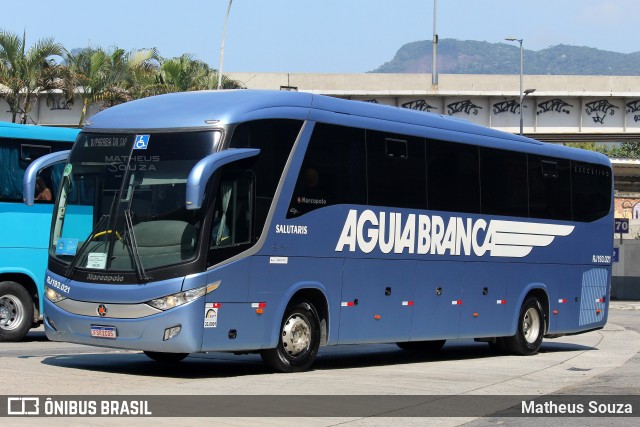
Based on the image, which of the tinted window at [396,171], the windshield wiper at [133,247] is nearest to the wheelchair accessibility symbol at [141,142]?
the windshield wiper at [133,247]

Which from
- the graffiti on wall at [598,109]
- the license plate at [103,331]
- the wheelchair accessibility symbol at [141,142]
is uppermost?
the graffiti on wall at [598,109]

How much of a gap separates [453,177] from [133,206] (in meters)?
6.40

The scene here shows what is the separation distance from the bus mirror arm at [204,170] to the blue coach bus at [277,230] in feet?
0.07

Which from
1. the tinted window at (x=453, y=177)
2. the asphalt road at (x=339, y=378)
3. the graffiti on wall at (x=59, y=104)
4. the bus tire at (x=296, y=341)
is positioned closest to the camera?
the asphalt road at (x=339, y=378)

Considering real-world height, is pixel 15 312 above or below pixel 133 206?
below

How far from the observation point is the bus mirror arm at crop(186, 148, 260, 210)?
12938 mm

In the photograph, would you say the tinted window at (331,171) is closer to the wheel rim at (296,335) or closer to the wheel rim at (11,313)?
the wheel rim at (296,335)

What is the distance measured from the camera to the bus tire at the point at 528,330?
2095 centimetres

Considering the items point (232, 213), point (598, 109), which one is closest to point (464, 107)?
point (598, 109)

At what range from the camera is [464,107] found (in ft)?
191

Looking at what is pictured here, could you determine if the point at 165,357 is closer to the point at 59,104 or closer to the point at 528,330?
the point at 528,330

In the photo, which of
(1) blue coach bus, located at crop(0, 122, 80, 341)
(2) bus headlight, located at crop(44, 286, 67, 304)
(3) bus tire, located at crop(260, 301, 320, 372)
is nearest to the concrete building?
(1) blue coach bus, located at crop(0, 122, 80, 341)

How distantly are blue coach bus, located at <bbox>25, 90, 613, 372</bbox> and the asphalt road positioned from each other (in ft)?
1.68

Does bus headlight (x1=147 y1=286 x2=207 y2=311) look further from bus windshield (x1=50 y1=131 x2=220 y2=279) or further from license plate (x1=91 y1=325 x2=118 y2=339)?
license plate (x1=91 y1=325 x2=118 y2=339)
